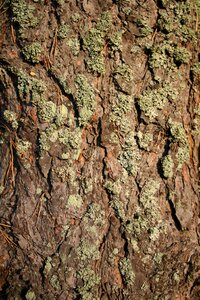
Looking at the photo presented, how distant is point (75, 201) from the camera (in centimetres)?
188

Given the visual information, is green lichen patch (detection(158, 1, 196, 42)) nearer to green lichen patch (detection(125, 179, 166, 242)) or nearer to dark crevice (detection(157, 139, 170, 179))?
dark crevice (detection(157, 139, 170, 179))

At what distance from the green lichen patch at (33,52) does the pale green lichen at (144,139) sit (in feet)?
2.39

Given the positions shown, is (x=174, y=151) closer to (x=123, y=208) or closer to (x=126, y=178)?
(x=126, y=178)

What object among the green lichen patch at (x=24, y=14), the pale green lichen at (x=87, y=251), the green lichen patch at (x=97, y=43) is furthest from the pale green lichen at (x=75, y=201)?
the green lichen patch at (x=24, y=14)

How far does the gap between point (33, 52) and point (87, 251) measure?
Answer: 1.20 meters

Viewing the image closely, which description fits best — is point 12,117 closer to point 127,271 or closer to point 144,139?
point 144,139

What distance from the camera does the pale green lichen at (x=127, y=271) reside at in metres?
1.83

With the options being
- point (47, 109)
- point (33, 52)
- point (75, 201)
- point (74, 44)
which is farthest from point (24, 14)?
point (75, 201)

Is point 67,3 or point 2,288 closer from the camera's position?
point 67,3

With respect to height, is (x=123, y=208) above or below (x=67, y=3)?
below

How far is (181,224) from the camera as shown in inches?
73.2

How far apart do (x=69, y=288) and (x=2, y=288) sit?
1.46 ft

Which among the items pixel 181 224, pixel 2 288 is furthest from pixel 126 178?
pixel 2 288

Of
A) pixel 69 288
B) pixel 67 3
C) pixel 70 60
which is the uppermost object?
pixel 67 3
